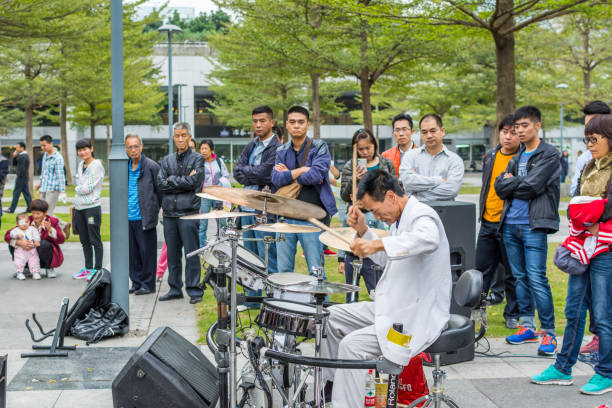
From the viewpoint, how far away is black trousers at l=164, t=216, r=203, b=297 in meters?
7.43

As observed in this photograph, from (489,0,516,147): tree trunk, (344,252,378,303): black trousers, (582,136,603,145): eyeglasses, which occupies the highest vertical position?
(489,0,516,147): tree trunk

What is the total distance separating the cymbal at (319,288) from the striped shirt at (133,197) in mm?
4522

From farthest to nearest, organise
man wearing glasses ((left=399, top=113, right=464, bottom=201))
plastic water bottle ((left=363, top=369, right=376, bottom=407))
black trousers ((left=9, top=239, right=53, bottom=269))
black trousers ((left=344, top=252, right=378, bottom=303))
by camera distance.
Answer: black trousers ((left=9, top=239, right=53, bottom=269)) → black trousers ((left=344, top=252, right=378, bottom=303)) → man wearing glasses ((left=399, top=113, right=464, bottom=201)) → plastic water bottle ((left=363, top=369, right=376, bottom=407))

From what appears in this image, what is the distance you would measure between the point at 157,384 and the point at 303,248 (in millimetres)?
2640

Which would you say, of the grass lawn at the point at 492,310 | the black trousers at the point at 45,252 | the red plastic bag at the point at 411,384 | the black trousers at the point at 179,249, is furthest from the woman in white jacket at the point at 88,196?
the red plastic bag at the point at 411,384

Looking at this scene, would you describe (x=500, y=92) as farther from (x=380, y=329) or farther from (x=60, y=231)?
(x=380, y=329)

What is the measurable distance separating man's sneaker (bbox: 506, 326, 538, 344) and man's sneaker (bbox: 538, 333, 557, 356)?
0.37 meters

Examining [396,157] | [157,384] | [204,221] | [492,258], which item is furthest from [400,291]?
[204,221]

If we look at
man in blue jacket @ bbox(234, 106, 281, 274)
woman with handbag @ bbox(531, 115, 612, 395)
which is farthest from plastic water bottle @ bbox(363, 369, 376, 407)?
man in blue jacket @ bbox(234, 106, 281, 274)

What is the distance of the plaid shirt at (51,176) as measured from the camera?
12477 mm

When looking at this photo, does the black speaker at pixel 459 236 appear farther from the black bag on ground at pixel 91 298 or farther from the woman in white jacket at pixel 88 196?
the woman in white jacket at pixel 88 196

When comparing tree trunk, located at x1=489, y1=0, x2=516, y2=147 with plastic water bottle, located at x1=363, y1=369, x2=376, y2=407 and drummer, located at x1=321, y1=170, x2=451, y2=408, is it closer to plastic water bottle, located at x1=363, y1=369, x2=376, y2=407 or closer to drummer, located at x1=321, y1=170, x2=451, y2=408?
plastic water bottle, located at x1=363, y1=369, x2=376, y2=407

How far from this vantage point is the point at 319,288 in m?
3.54

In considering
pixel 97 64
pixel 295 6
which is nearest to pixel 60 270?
pixel 295 6
